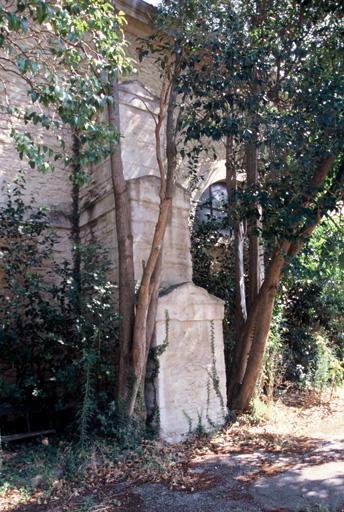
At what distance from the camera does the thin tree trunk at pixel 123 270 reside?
219 inches

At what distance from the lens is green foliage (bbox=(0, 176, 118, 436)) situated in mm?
5495

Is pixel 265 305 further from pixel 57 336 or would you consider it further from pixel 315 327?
pixel 315 327

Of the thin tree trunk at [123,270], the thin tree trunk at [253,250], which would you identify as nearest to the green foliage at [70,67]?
the thin tree trunk at [123,270]

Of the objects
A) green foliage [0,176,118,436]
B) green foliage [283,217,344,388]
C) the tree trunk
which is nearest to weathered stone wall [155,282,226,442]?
the tree trunk

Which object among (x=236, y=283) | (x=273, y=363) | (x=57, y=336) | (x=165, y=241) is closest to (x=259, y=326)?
(x=236, y=283)

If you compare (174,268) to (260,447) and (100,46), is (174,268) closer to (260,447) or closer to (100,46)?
(260,447)

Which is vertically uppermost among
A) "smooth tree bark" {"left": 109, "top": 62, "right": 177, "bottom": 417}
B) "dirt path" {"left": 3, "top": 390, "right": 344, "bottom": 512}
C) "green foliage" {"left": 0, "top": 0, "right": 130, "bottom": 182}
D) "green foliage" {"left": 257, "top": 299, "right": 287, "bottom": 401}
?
"green foliage" {"left": 0, "top": 0, "right": 130, "bottom": 182}

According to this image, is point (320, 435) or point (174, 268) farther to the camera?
point (174, 268)

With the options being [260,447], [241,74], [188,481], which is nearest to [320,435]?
[260,447]

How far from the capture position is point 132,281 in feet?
19.1

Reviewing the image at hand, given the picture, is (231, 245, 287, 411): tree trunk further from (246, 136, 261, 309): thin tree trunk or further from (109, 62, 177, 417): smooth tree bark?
(109, 62, 177, 417): smooth tree bark

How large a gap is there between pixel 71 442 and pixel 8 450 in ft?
2.46

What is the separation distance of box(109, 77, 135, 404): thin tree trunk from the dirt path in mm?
1000

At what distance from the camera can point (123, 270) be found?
5773mm
